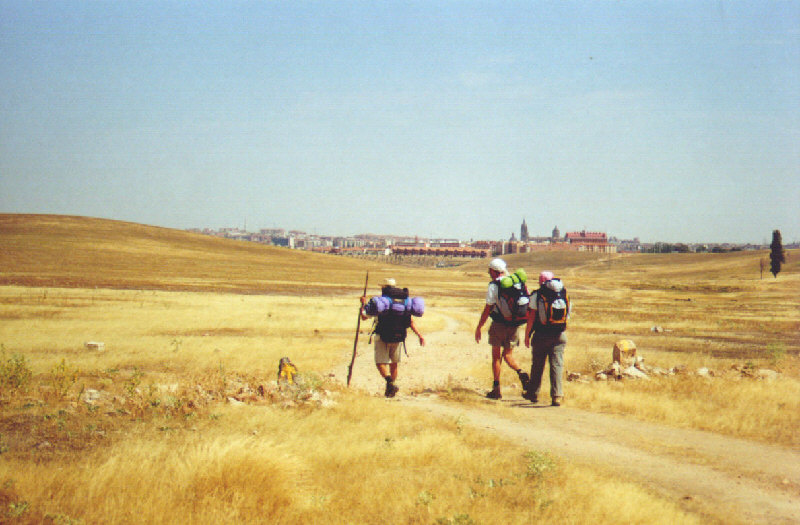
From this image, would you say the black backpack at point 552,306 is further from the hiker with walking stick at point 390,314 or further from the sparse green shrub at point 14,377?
the sparse green shrub at point 14,377

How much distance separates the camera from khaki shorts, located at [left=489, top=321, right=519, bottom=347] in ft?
38.7

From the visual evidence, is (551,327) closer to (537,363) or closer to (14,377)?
(537,363)

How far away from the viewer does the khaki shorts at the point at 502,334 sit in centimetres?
1180

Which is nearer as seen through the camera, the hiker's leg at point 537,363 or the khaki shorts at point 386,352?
the hiker's leg at point 537,363

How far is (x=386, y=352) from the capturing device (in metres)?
12.0

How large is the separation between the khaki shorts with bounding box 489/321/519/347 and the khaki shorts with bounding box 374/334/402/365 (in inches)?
73.5

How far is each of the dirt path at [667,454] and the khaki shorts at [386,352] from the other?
794 millimetres

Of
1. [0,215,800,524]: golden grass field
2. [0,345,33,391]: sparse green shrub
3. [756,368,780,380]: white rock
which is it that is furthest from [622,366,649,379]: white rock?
[0,345,33,391]: sparse green shrub

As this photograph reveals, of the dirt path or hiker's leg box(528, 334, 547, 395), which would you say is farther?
hiker's leg box(528, 334, 547, 395)

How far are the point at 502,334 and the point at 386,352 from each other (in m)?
2.25

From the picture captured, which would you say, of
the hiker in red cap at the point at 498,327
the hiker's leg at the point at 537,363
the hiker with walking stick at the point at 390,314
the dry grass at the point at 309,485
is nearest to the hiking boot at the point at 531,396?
the hiker's leg at the point at 537,363

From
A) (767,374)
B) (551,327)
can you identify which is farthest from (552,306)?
(767,374)

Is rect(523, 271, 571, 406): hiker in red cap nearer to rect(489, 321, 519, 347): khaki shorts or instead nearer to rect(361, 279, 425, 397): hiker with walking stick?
rect(489, 321, 519, 347): khaki shorts

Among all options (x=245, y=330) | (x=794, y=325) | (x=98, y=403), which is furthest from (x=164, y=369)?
(x=794, y=325)
